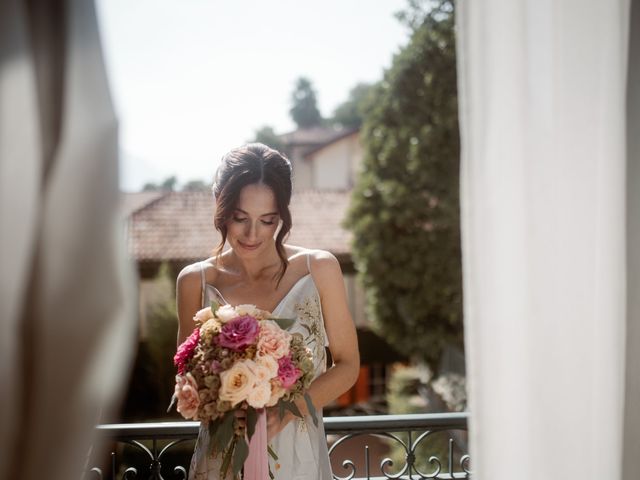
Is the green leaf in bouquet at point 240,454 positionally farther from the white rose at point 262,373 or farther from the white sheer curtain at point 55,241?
the white sheer curtain at point 55,241

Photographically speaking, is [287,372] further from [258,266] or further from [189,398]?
[258,266]

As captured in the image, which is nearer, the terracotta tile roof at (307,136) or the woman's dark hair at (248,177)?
the woman's dark hair at (248,177)

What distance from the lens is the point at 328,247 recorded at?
50.5ft

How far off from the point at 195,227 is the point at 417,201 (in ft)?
20.7

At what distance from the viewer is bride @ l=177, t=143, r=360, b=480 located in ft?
6.34

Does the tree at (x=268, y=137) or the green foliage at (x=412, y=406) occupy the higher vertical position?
the tree at (x=268, y=137)

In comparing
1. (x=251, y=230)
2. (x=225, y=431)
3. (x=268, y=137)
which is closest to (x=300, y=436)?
(x=225, y=431)

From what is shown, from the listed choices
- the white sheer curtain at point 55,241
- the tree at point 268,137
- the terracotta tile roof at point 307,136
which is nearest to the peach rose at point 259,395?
the white sheer curtain at point 55,241

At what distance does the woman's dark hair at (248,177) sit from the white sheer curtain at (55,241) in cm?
85

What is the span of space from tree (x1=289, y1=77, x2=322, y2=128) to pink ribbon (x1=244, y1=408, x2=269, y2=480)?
3606 cm

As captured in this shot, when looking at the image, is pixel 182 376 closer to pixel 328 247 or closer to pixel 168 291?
pixel 168 291

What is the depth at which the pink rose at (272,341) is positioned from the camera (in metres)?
1.55

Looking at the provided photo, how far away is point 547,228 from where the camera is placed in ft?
4.30

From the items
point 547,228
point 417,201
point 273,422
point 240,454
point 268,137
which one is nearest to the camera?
point 547,228
